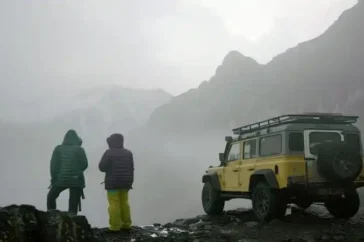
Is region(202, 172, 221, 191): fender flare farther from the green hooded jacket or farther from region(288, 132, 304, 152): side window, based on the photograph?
the green hooded jacket

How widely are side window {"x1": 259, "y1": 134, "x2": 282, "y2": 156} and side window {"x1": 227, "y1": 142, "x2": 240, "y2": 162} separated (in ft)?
4.01

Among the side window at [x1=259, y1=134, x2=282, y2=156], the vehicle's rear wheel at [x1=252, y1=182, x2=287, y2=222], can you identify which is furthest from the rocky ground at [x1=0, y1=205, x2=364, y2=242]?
the side window at [x1=259, y1=134, x2=282, y2=156]

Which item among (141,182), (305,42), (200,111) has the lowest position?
(141,182)

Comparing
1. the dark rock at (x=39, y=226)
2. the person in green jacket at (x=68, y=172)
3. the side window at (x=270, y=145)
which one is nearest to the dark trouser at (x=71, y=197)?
the person in green jacket at (x=68, y=172)

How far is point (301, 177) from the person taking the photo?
8.73 meters

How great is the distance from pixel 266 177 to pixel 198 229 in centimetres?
189

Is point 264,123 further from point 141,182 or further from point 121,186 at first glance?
point 141,182

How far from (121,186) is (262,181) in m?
3.41

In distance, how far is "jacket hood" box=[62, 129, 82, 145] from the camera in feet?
26.0

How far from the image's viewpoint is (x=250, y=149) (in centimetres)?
1062

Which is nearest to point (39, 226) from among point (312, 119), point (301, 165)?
point (301, 165)

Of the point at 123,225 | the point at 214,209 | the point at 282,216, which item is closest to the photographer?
the point at 123,225

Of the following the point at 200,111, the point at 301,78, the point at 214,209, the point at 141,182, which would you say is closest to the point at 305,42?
the point at 301,78

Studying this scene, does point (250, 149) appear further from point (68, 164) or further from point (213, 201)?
point (68, 164)
